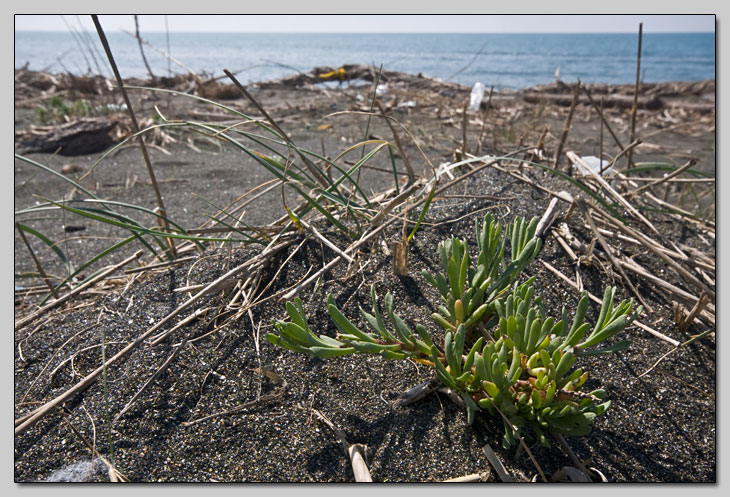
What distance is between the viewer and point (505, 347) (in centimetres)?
99

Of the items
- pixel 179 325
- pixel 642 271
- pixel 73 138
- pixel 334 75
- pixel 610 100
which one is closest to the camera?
pixel 179 325

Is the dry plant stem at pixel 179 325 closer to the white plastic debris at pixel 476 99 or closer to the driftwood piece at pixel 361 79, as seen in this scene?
the white plastic debris at pixel 476 99

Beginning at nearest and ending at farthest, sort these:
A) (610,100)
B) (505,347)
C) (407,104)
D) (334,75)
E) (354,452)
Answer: (505,347) < (354,452) < (407,104) < (610,100) < (334,75)

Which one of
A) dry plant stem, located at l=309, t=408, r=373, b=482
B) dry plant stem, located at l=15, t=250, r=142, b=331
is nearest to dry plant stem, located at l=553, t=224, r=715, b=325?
dry plant stem, located at l=309, t=408, r=373, b=482

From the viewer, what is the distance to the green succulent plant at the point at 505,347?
99 centimetres

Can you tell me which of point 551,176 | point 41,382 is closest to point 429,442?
point 41,382

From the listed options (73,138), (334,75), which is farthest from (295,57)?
(73,138)

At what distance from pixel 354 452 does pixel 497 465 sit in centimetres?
32

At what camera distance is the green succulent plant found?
0.99m

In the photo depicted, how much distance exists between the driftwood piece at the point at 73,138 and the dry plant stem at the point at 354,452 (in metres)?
3.99

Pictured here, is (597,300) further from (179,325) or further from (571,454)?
(179,325)

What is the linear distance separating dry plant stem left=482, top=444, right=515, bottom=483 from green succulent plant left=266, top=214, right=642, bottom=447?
4cm

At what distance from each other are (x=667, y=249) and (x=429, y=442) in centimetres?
115

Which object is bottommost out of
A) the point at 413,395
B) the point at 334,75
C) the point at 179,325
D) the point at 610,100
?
the point at 610,100
